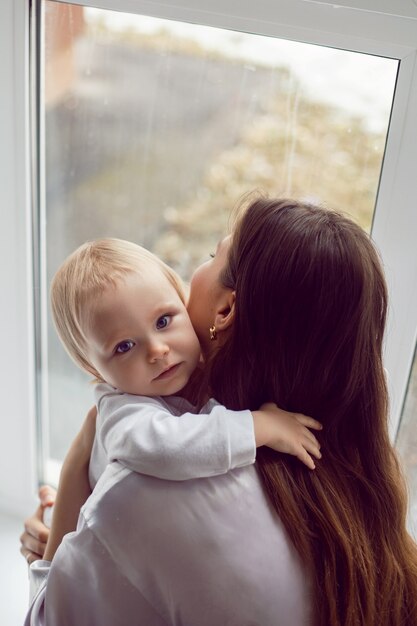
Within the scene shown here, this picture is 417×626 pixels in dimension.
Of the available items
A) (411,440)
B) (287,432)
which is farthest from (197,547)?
(411,440)

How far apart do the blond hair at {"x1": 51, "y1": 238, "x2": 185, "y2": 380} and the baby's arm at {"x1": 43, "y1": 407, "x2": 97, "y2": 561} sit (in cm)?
16

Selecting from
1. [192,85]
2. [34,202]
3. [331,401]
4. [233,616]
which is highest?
[192,85]

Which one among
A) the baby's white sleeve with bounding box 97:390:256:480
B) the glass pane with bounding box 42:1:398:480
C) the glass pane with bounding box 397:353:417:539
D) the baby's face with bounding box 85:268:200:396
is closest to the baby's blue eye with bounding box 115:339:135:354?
the baby's face with bounding box 85:268:200:396

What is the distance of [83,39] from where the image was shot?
1225 mm

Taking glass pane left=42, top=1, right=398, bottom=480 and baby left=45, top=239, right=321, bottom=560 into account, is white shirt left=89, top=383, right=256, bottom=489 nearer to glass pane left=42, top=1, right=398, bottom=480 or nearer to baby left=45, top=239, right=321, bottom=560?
baby left=45, top=239, right=321, bottom=560

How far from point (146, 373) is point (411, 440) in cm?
59

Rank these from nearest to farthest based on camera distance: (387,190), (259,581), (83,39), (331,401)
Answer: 1. (259,581)
2. (331,401)
3. (387,190)
4. (83,39)

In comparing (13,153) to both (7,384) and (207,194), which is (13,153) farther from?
(7,384)

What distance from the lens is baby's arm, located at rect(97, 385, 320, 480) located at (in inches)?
31.6

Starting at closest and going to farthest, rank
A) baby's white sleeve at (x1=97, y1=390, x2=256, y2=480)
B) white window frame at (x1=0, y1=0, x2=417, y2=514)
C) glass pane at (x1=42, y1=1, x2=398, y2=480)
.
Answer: baby's white sleeve at (x1=97, y1=390, x2=256, y2=480)
white window frame at (x1=0, y1=0, x2=417, y2=514)
glass pane at (x1=42, y1=1, x2=398, y2=480)

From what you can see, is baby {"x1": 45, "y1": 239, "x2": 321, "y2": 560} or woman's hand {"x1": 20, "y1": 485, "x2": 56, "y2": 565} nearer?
baby {"x1": 45, "y1": 239, "x2": 321, "y2": 560}

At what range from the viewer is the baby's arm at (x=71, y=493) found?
1.05 metres

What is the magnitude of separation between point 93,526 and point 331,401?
0.36 meters

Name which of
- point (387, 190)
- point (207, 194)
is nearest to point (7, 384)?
point (207, 194)
